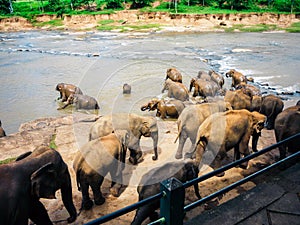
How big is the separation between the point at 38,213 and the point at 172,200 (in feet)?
7.96

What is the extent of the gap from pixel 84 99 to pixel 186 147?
5154mm

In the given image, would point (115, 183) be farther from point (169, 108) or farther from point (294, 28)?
point (294, 28)

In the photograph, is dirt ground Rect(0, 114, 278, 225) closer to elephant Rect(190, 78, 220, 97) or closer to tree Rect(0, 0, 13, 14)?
elephant Rect(190, 78, 220, 97)

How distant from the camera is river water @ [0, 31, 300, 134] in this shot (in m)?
11.8

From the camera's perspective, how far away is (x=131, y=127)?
20.7 ft

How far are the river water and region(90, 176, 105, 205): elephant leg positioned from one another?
5.62 m

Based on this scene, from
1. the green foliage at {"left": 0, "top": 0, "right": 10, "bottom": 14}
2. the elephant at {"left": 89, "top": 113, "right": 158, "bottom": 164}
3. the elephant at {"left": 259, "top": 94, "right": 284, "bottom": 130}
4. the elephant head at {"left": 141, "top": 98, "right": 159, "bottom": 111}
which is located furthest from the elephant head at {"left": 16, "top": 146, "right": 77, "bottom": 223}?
the green foliage at {"left": 0, "top": 0, "right": 10, "bottom": 14}

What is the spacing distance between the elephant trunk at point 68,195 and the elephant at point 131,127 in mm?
1789

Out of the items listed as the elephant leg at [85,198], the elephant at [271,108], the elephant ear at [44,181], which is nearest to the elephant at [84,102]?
the elephant at [271,108]

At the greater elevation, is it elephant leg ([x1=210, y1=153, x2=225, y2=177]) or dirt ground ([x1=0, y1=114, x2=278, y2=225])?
elephant leg ([x1=210, y1=153, x2=225, y2=177])

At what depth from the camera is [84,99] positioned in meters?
10.8

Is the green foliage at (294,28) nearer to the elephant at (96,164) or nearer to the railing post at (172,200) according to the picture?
the elephant at (96,164)

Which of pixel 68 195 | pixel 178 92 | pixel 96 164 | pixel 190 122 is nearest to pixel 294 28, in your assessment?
pixel 178 92

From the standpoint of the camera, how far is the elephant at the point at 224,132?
538 centimetres
